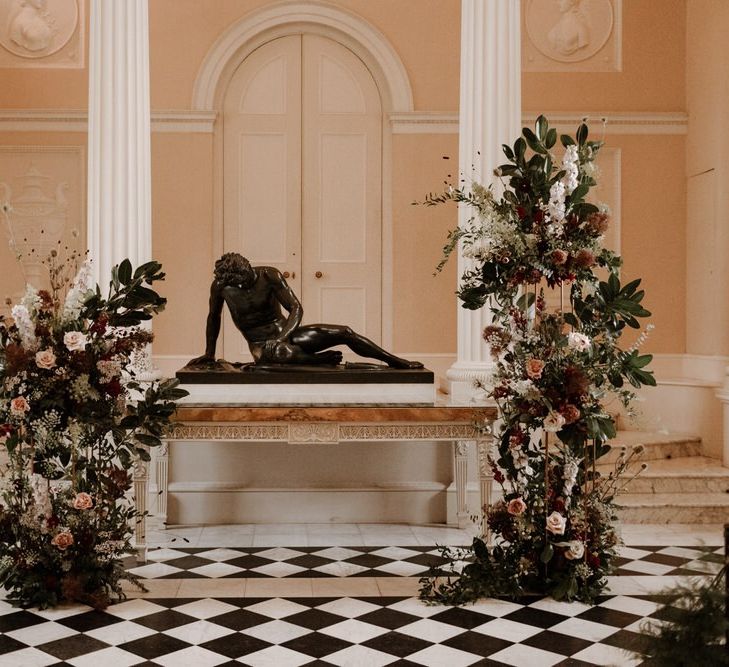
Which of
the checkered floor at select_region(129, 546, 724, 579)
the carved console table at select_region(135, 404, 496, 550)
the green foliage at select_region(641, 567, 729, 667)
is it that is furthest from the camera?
the carved console table at select_region(135, 404, 496, 550)

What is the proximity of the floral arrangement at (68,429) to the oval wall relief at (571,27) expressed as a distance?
6.28 metres

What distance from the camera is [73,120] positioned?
9.72 meters

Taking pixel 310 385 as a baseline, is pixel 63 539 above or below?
below

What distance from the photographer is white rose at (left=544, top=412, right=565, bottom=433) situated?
16.5ft

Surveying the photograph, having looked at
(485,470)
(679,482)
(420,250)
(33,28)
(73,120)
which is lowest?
(679,482)

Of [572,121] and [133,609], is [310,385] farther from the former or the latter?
[572,121]

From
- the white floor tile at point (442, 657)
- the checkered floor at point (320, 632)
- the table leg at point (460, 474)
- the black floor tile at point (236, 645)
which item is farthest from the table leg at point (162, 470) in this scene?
the white floor tile at point (442, 657)

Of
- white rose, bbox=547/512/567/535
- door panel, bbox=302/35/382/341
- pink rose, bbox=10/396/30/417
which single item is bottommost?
white rose, bbox=547/512/567/535

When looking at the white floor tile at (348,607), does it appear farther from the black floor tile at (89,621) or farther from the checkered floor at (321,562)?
the black floor tile at (89,621)

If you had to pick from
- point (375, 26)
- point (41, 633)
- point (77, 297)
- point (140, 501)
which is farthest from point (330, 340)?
point (375, 26)

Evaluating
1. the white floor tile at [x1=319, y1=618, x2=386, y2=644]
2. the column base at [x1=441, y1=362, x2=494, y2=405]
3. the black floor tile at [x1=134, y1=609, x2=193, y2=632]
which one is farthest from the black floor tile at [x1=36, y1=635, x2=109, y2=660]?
the column base at [x1=441, y1=362, x2=494, y2=405]

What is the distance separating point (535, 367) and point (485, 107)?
9.88 ft

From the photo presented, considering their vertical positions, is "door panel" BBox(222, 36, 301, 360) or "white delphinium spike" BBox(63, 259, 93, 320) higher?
"door panel" BBox(222, 36, 301, 360)

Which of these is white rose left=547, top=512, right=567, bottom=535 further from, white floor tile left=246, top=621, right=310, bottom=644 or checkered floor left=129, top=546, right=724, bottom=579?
white floor tile left=246, top=621, right=310, bottom=644
